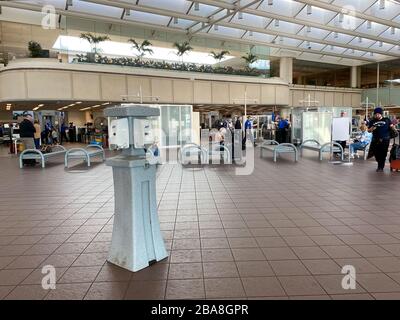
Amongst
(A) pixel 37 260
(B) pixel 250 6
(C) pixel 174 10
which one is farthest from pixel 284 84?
(A) pixel 37 260

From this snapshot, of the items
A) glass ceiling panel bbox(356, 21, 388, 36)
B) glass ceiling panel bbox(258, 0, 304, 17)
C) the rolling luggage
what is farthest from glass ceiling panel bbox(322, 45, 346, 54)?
the rolling luggage

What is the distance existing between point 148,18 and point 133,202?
59.9 ft

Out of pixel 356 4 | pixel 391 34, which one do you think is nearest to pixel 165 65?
pixel 356 4

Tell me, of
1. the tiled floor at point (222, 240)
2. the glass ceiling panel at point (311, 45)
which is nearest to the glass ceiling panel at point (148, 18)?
the glass ceiling panel at point (311, 45)

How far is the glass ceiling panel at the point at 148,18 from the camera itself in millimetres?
18375

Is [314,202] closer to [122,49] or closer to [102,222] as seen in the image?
[102,222]

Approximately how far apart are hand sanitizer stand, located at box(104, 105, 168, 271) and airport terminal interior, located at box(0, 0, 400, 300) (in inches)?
0.6

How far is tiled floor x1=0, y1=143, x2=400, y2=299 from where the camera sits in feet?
9.68

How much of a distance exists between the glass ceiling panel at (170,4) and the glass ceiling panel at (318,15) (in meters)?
6.67

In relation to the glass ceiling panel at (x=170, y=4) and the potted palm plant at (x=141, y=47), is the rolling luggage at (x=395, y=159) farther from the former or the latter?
the potted palm plant at (x=141, y=47)

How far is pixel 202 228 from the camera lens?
180 inches

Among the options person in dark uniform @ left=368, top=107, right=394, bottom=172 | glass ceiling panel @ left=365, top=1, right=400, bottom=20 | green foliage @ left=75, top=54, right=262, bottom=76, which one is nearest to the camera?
person in dark uniform @ left=368, top=107, right=394, bottom=172

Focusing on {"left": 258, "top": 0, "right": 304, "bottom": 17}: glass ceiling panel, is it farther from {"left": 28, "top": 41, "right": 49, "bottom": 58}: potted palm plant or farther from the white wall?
the white wall
